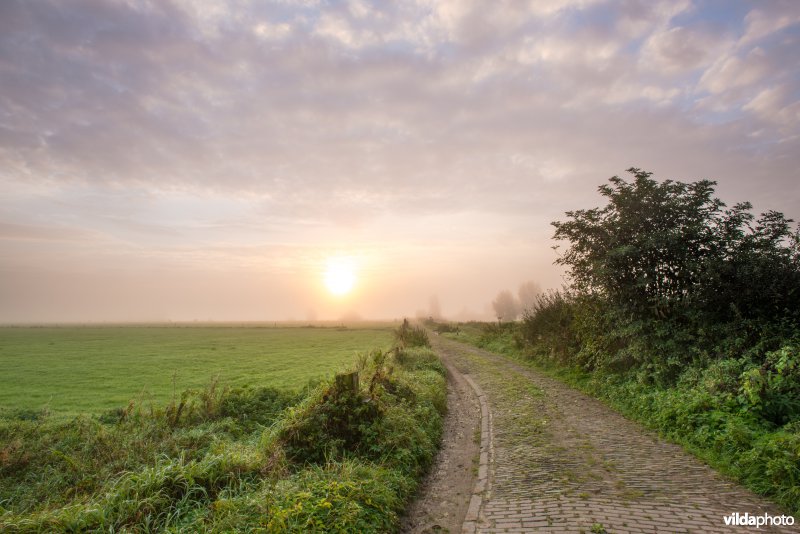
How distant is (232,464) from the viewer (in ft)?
22.9

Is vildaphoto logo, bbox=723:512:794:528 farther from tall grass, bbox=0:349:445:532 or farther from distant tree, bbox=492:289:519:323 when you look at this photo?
distant tree, bbox=492:289:519:323

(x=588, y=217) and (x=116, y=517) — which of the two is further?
(x=588, y=217)

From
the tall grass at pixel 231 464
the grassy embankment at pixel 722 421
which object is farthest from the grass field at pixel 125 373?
the grassy embankment at pixel 722 421

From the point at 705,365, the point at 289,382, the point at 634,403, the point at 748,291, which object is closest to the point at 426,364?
the point at 289,382

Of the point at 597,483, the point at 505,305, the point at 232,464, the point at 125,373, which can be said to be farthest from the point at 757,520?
the point at 505,305

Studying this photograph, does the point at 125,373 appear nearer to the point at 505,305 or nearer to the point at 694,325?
the point at 694,325

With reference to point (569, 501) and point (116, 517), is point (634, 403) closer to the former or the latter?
point (569, 501)

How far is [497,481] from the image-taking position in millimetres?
7426

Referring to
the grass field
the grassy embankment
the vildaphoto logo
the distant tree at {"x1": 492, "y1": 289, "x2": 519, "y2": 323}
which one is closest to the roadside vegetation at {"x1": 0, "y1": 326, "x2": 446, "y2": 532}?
the grass field

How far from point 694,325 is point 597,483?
8048mm

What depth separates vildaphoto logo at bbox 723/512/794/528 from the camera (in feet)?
18.0

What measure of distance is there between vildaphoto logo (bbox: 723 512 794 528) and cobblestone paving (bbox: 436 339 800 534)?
94mm

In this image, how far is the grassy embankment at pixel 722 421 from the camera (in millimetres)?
6363

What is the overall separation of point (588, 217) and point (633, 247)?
2553 mm
